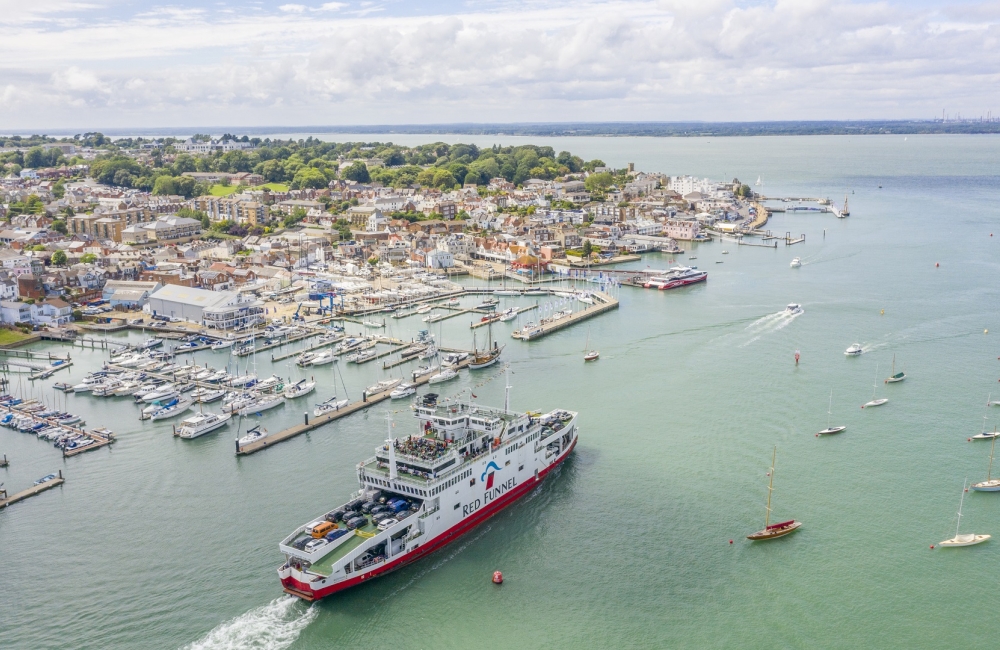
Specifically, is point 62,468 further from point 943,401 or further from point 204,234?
point 204,234

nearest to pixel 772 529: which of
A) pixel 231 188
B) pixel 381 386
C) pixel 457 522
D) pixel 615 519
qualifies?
pixel 615 519

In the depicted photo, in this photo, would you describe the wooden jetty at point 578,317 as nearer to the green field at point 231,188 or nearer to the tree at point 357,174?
the green field at point 231,188

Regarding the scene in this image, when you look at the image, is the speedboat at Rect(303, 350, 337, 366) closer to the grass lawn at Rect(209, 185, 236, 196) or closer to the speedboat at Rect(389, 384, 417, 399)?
the speedboat at Rect(389, 384, 417, 399)

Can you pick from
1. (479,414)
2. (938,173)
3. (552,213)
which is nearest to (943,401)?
(479,414)

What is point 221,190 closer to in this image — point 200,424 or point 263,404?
point 263,404

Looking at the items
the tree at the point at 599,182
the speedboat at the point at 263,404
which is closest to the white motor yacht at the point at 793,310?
the speedboat at the point at 263,404

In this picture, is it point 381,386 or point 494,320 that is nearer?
point 381,386
